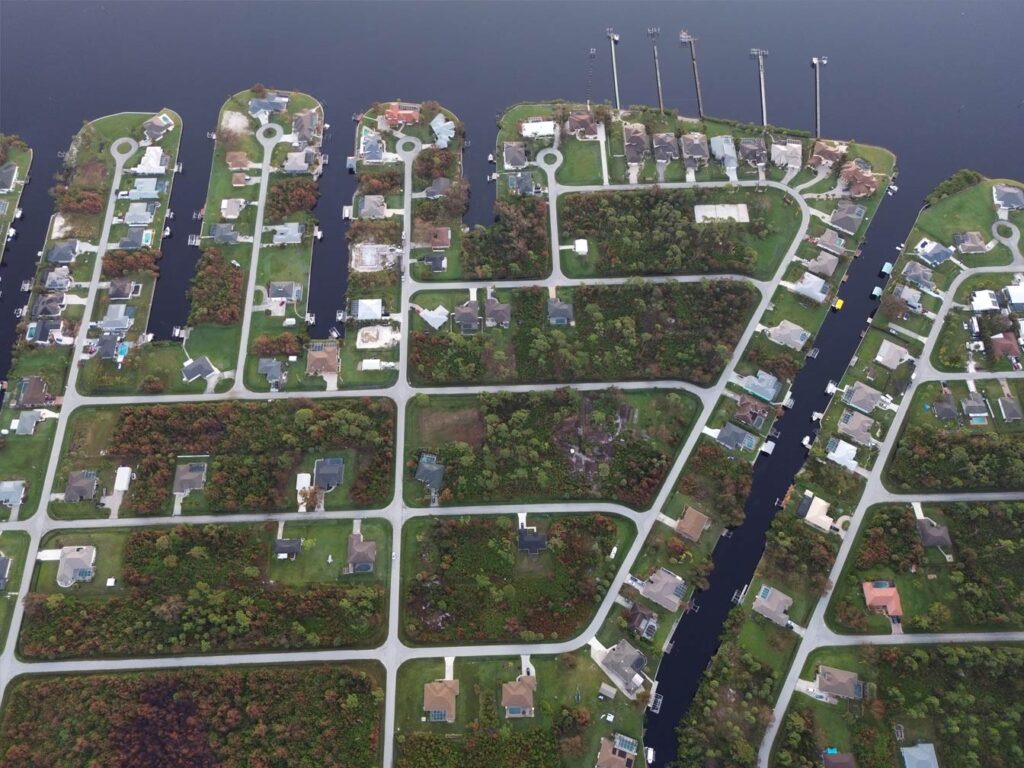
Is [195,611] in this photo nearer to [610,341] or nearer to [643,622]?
[643,622]

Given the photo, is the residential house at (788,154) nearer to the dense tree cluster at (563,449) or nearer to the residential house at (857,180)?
the residential house at (857,180)

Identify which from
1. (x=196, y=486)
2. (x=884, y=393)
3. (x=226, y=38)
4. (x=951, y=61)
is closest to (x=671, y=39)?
(x=951, y=61)

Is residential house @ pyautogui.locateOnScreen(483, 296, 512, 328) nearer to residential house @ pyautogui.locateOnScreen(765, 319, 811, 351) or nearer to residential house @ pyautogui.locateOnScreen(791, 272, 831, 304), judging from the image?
residential house @ pyautogui.locateOnScreen(765, 319, 811, 351)

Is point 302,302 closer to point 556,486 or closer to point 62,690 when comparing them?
point 556,486

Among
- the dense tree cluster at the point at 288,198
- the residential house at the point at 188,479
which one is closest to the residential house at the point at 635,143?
the dense tree cluster at the point at 288,198

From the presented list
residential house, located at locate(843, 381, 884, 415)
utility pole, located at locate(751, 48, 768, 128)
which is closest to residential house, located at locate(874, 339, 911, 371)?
residential house, located at locate(843, 381, 884, 415)

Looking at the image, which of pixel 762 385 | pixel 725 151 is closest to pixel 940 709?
pixel 762 385
